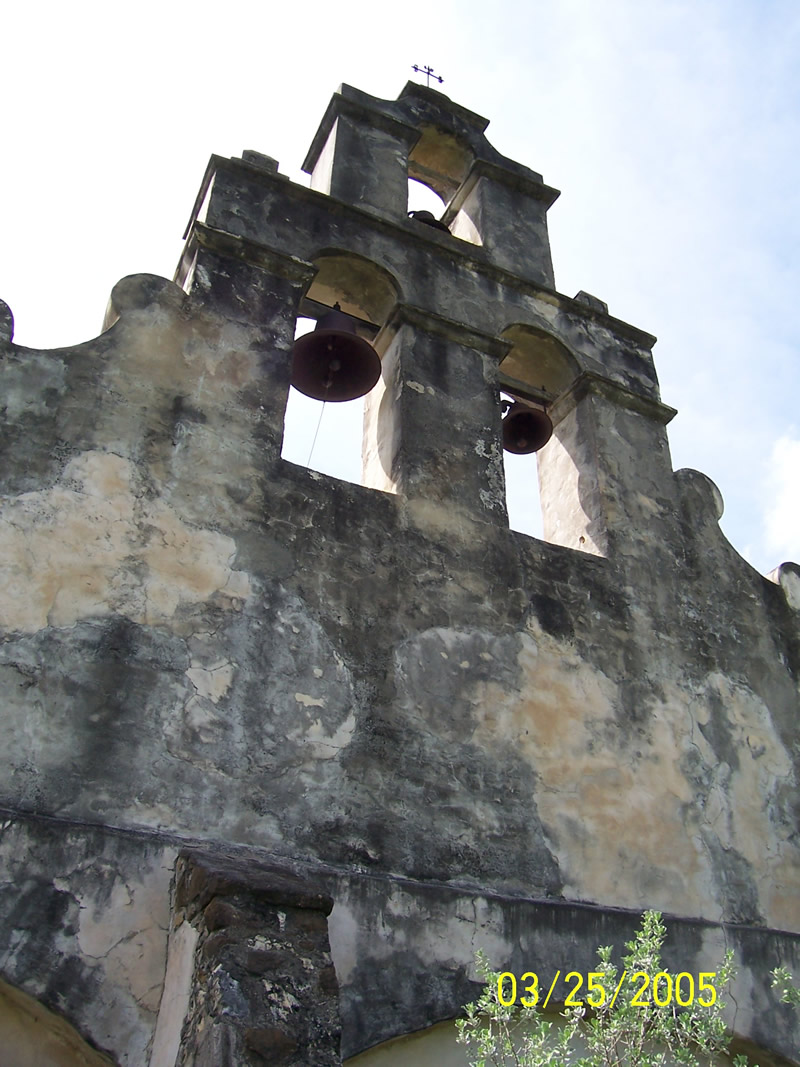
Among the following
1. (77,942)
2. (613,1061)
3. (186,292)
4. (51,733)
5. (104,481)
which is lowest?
(613,1061)

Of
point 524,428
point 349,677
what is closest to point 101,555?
point 349,677

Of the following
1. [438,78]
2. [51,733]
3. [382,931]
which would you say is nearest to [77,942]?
[51,733]

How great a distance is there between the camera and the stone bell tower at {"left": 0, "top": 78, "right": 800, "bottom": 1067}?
11.0ft

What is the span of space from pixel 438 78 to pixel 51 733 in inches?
251

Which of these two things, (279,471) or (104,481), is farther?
→ (279,471)

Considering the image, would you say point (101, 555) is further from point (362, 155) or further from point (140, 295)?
point (362, 155)

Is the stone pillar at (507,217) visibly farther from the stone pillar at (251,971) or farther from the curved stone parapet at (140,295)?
the stone pillar at (251,971)

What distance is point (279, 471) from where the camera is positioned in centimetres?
482

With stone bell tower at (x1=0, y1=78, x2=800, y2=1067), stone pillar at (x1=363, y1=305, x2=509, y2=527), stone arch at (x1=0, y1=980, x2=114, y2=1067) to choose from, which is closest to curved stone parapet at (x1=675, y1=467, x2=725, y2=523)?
stone bell tower at (x1=0, y1=78, x2=800, y2=1067)

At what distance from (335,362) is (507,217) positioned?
2.43 metres

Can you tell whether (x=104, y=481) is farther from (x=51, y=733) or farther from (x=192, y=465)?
(x=51, y=733)

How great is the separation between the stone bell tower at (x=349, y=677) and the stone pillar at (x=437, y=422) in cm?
2

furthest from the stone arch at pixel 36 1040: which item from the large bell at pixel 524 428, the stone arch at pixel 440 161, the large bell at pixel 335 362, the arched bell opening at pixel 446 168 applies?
the stone arch at pixel 440 161
